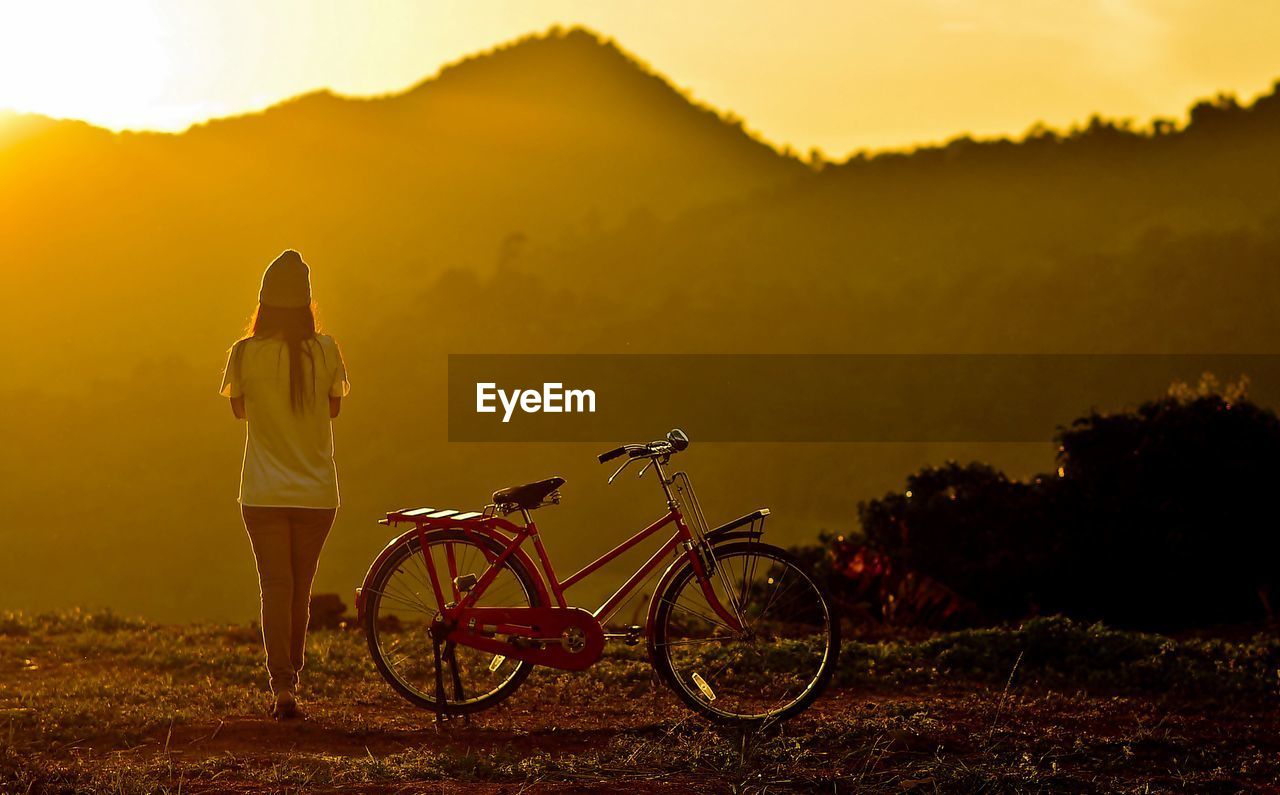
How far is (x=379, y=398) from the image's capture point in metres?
37.8

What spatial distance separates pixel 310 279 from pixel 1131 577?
32.4 ft

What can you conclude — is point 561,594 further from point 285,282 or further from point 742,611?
point 285,282

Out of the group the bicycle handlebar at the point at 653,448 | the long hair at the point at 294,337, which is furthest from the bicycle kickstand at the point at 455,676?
the long hair at the point at 294,337

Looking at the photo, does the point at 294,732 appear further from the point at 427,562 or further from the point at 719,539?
the point at 719,539

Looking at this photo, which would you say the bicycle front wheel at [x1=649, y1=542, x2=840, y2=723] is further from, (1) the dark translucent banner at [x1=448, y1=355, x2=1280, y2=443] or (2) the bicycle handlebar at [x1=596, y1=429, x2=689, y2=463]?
(1) the dark translucent banner at [x1=448, y1=355, x2=1280, y2=443]

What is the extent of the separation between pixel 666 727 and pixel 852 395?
27223mm

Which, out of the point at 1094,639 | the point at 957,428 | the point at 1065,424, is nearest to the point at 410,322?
the point at 957,428

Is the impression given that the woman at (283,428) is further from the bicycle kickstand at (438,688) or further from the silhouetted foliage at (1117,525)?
the silhouetted foliage at (1117,525)

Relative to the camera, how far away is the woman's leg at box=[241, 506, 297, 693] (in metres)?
6.88

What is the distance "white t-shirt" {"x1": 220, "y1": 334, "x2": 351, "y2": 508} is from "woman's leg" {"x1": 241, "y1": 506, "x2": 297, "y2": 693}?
99 millimetres

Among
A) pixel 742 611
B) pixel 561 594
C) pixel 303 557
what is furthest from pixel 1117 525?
pixel 303 557

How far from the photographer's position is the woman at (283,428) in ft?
22.4


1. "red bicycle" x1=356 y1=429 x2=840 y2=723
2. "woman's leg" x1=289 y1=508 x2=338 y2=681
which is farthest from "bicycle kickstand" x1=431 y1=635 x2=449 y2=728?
"woman's leg" x1=289 y1=508 x2=338 y2=681

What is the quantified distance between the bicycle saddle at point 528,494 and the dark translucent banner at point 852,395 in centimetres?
2212
